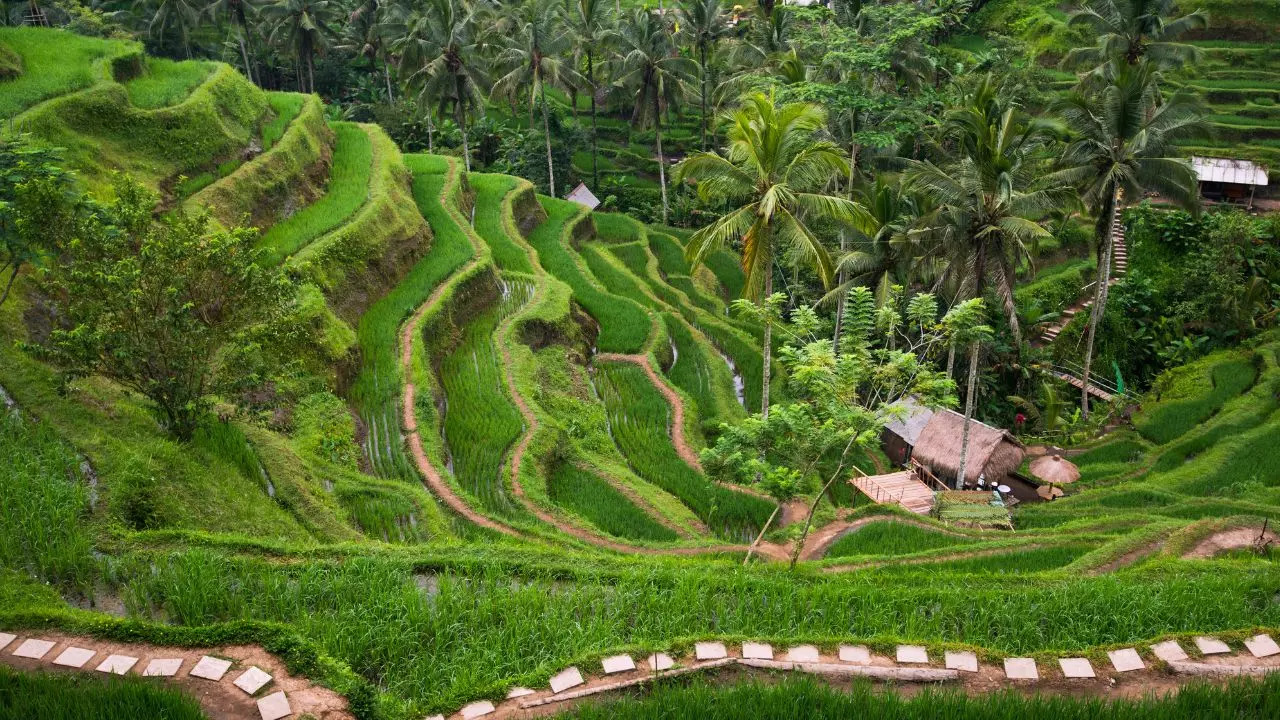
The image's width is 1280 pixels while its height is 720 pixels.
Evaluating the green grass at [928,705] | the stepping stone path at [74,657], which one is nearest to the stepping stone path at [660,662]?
the green grass at [928,705]

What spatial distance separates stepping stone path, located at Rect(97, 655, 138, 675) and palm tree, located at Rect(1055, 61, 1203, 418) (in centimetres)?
1942

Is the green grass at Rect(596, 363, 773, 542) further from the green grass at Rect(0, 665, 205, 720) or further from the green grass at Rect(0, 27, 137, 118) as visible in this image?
the green grass at Rect(0, 27, 137, 118)

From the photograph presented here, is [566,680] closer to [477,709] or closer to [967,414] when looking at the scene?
[477,709]

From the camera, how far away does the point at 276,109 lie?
941 inches

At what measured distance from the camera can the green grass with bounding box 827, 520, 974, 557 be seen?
1317cm

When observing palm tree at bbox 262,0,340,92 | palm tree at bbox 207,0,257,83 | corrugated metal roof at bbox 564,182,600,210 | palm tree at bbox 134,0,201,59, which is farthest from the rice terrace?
palm tree at bbox 134,0,201,59

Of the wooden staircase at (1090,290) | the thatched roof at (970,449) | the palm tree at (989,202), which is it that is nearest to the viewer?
the palm tree at (989,202)

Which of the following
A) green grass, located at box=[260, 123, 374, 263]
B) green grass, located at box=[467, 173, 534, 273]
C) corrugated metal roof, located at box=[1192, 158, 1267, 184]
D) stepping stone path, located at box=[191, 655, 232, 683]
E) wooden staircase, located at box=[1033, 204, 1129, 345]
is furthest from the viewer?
corrugated metal roof, located at box=[1192, 158, 1267, 184]

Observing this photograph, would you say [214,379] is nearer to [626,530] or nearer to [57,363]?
[57,363]

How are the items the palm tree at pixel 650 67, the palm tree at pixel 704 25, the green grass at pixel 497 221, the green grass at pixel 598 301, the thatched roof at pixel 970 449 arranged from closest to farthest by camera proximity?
1. the thatched roof at pixel 970 449
2. the green grass at pixel 598 301
3. the green grass at pixel 497 221
4. the palm tree at pixel 704 25
5. the palm tree at pixel 650 67

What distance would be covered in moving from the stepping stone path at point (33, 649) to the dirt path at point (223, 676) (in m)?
0.03

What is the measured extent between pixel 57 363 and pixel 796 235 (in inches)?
428

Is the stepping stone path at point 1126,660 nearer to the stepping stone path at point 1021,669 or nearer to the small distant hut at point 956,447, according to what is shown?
the stepping stone path at point 1021,669

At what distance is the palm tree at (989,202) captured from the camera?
54.1 feet
